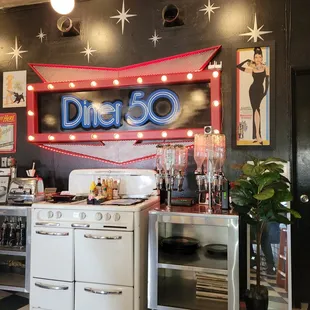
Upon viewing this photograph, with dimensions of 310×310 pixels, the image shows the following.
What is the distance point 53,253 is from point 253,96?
7.84 ft

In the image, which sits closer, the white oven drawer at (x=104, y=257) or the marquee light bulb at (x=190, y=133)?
the white oven drawer at (x=104, y=257)

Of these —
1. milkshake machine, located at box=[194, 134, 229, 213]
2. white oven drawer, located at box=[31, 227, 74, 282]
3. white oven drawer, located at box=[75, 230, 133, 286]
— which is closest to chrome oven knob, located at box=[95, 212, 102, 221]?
white oven drawer, located at box=[75, 230, 133, 286]

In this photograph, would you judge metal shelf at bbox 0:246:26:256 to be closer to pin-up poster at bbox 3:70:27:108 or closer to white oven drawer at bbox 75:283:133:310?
white oven drawer at bbox 75:283:133:310

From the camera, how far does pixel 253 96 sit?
3332 millimetres

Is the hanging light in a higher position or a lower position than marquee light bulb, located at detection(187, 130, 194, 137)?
higher

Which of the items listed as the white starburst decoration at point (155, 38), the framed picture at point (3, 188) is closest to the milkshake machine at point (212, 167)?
the white starburst decoration at point (155, 38)

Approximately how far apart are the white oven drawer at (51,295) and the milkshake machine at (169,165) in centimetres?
115

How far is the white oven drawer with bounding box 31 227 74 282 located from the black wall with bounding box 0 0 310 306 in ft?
3.33

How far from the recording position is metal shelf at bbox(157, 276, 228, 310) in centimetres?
275

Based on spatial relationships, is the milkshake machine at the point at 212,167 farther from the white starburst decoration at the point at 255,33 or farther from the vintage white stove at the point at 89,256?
the white starburst decoration at the point at 255,33

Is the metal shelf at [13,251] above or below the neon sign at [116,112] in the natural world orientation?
below

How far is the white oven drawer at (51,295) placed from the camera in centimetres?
288

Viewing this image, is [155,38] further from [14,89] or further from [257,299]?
[257,299]

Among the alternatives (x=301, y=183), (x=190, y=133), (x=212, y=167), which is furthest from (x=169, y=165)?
(x=301, y=183)
